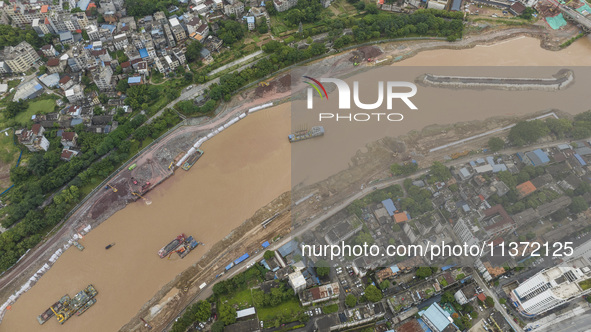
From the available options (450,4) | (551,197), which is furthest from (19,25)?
(551,197)

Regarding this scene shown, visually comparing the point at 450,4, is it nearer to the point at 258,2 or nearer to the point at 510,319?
the point at 258,2

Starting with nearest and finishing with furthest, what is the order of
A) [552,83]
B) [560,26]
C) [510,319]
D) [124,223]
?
1. [510,319]
2. [124,223]
3. [552,83]
4. [560,26]

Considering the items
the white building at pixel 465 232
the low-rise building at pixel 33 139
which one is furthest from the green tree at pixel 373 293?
the low-rise building at pixel 33 139

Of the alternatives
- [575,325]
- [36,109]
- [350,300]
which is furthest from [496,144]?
[36,109]

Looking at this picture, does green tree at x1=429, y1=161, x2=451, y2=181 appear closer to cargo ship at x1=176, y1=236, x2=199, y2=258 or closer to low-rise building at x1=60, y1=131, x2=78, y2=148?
cargo ship at x1=176, y1=236, x2=199, y2=258

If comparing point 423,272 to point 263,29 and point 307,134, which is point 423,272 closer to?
point 307,134
